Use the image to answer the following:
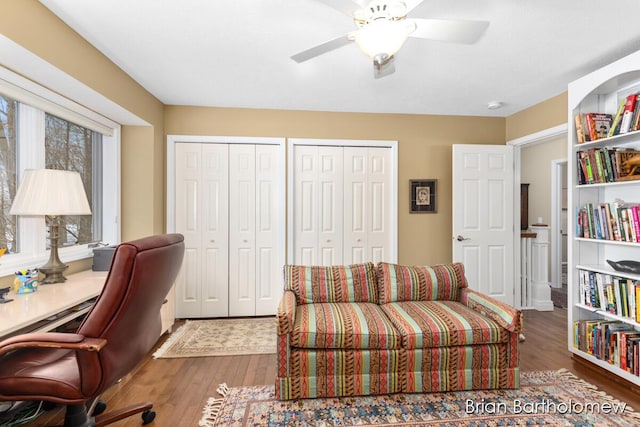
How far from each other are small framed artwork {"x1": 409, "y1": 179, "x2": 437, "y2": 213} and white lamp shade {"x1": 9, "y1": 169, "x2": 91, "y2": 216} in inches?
129

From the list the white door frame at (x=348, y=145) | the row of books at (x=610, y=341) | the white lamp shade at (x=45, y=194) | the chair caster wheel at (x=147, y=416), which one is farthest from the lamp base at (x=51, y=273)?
the row of books at (x=610, y=341)

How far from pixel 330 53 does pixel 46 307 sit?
2418 millimetres

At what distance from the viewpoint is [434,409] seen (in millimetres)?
1906

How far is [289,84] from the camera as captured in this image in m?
2.89

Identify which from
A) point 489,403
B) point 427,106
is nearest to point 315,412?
point 489,403

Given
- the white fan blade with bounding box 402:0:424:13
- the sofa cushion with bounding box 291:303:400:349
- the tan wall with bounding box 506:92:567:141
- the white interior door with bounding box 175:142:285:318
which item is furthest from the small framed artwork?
the white fan blade with bounding box 402:0:424:13

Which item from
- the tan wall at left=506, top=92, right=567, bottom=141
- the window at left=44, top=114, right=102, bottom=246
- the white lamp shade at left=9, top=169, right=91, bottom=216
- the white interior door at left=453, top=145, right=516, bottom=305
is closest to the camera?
the white lamp shade at left=9, top=169, right=91, bottom=216

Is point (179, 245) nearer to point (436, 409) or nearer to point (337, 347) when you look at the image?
point (337, 347)

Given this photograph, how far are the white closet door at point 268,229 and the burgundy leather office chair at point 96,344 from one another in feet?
6.91

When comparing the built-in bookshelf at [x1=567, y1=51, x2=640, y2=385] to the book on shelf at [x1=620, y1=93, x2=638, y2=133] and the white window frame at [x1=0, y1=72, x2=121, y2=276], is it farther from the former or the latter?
the white window frame at [x1=0, y1=72, x2=121, y2=276]

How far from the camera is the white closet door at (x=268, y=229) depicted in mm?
3588

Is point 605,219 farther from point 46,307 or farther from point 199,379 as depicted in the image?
point 46,307

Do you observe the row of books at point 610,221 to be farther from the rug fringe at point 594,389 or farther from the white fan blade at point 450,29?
the white fan blade at point 450,29

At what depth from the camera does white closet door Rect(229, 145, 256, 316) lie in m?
3.56
